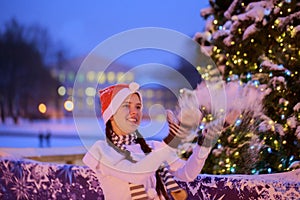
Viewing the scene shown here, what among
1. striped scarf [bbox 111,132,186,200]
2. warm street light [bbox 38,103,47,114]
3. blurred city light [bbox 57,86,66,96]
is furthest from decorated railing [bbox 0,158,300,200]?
warm street light [bbox 38,103,47,114]

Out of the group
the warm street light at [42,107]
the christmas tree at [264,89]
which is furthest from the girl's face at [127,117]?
the warm street light at [42,107]

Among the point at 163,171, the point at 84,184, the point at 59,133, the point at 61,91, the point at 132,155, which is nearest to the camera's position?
the point at 132,155

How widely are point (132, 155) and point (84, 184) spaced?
156cm

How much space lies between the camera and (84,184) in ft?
13.0

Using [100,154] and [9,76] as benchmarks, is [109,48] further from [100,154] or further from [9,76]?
[9,76]

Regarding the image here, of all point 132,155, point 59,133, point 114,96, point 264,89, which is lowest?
point 132,155

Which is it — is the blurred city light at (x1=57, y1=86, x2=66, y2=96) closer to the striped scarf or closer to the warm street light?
the warm street light

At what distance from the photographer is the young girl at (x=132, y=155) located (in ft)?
8.06

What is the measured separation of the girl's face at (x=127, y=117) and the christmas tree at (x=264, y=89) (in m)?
2.15

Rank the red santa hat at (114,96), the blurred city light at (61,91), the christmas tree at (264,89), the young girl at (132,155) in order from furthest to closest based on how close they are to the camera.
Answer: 1. the blurred city light at (61,91)
2. the christmas tree at (264,89)
3. the red santa hat at (114,96)
4. the young girl at (132,155)

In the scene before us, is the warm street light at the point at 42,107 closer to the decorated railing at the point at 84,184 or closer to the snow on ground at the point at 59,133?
the snow on ground at the point at 59,133

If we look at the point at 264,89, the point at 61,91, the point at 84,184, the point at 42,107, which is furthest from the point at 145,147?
the point at 42,107

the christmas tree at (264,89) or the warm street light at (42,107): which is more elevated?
the warm street light at (42,107)

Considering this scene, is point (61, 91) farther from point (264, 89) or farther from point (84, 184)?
point (84, 184)
